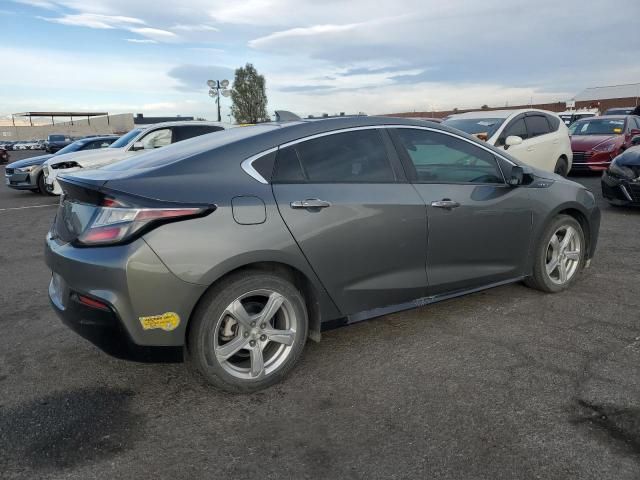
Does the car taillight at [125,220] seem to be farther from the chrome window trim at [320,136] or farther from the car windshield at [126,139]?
the car windshield at [126,139]

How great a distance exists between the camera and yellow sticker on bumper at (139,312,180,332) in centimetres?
279

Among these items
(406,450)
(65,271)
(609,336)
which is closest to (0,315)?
(65,271)

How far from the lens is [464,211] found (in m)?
3.85

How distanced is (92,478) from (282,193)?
1726 millimetres

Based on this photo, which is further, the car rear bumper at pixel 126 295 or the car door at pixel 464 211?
the car door at pixel 464 211

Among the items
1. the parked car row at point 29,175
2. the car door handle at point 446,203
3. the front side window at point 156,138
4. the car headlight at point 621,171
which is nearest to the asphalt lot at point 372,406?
the car door handle at point 446,203

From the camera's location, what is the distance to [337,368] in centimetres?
339

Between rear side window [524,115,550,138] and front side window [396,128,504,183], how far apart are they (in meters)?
6.31

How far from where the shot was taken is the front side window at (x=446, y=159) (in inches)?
148

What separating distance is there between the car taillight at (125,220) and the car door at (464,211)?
1.66m

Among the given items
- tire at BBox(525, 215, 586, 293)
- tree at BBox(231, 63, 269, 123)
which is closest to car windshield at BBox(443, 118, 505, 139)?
tire at BBox(525, 215, 586, 293)

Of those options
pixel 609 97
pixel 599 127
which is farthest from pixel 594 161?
pixel 609 97

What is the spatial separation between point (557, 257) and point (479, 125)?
543cm

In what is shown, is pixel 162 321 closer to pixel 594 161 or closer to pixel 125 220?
pixel 125 220
